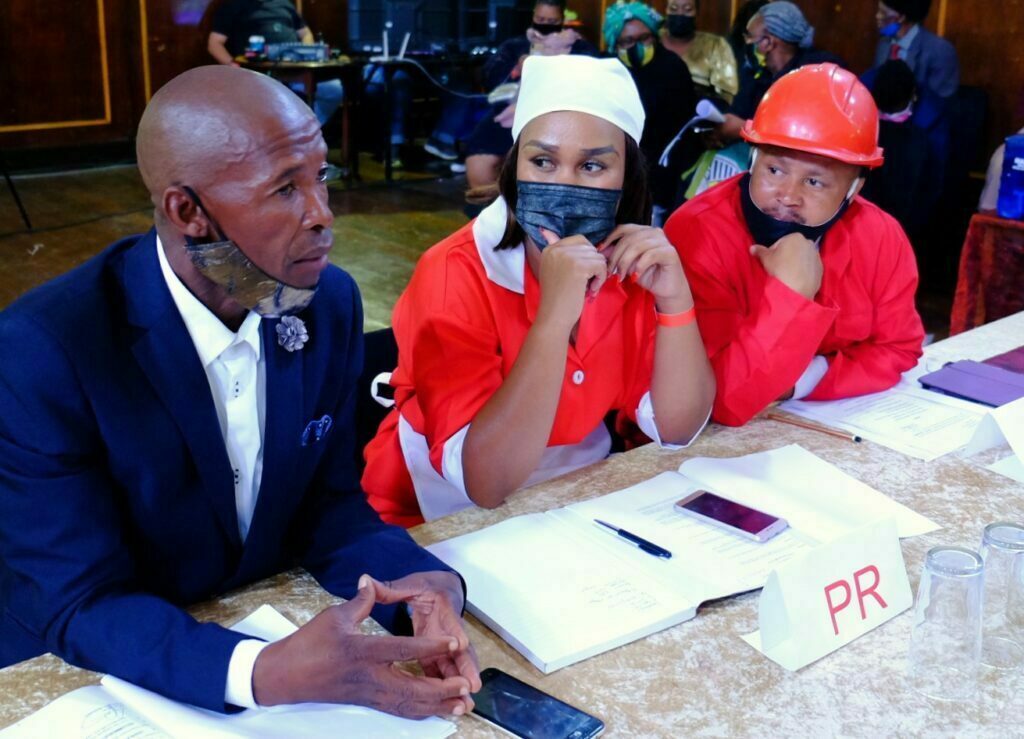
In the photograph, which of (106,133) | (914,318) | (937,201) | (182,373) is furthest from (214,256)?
(106,133)

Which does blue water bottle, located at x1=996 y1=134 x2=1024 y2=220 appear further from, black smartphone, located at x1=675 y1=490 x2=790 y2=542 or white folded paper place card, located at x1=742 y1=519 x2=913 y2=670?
white folded paper place card, located at x1=742 y1=519 x2=913 y2=670

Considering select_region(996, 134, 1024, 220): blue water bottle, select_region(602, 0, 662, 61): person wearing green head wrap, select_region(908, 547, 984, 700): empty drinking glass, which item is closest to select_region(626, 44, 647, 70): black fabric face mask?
select_region(602, 0, 662, 61): person wearing green head wrap

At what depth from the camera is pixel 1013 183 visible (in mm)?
3900

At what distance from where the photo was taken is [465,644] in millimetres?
1065

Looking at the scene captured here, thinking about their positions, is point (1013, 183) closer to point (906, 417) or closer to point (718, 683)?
point (906, 417)

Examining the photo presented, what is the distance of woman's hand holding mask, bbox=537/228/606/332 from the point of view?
155 centimetres

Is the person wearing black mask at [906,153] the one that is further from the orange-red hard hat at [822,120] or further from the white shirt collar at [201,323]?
the white shirt collar at [201,323]

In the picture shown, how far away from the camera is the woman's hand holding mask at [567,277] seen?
5.08 ft

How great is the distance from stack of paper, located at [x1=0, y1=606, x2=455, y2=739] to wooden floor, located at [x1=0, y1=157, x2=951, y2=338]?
134 inches

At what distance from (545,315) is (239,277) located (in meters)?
0.54

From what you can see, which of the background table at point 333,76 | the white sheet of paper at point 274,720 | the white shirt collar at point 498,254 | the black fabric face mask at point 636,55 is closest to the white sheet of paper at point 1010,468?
the white shirt collar at point 498,254

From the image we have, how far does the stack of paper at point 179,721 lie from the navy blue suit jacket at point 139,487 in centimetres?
2

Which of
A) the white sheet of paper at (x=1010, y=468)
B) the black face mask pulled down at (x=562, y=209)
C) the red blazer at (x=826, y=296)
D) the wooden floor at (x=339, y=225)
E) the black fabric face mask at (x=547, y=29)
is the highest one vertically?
the black fabric face mask at (x=547, y=29)

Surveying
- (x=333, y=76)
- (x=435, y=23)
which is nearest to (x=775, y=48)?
(x=333, y=76)
